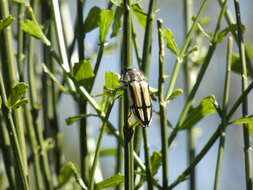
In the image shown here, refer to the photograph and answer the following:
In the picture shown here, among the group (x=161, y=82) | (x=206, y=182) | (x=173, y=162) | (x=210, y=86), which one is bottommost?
(x=206, y=182)

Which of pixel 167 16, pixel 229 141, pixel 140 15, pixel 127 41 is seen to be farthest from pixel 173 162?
pixel 127 41

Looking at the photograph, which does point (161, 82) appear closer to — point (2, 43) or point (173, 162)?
point (2, 43)

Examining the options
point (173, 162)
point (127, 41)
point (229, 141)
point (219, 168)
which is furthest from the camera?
point (229, 141)

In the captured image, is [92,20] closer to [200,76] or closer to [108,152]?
[200,76]

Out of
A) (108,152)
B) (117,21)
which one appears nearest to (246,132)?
(117,21)

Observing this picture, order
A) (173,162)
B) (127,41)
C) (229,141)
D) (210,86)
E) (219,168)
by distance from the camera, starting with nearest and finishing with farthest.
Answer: (127,41), (219,168), (173,162), (210,86), (229,141)

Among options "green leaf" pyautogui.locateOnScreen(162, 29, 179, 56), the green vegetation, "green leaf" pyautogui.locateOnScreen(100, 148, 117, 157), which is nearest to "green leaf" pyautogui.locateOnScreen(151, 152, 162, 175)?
the green vegetation

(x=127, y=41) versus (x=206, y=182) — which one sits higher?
(x=127, y=41)

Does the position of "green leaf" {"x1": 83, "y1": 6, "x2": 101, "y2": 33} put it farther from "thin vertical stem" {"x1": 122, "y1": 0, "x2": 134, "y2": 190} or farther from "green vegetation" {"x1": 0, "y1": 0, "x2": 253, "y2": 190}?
"thin vertical stem" {"x1": 122, "y1": 0, "x2": 134, "y2": 190}
